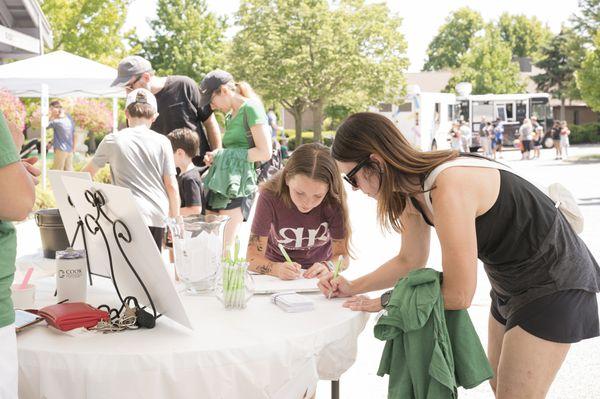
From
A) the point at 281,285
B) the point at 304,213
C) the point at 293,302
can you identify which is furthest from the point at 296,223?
the point at 293,302

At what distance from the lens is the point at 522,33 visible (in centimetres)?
7350

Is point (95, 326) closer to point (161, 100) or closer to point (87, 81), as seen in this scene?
point (161, 100)

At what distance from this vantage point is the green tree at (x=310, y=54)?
31.7 meters

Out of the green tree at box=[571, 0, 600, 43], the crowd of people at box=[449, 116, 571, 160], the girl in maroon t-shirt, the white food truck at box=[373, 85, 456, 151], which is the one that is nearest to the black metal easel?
the girl in maroon t-shirt

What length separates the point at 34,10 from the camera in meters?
10.8

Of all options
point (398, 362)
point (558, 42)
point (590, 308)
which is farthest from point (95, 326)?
point (558, 42)

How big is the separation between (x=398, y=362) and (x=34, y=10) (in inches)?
407

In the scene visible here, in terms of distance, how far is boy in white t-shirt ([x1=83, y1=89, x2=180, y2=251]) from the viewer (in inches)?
176

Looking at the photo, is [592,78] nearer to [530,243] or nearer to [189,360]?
[530,243]

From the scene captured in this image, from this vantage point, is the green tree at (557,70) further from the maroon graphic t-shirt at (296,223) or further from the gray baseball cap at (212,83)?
the maroon graphic t-shirt at (296,223)

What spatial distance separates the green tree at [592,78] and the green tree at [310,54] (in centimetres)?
996

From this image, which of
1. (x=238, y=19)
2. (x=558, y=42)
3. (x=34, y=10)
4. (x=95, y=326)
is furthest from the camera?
(x=558, y=42)

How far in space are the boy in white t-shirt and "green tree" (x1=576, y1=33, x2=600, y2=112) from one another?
24537 mm

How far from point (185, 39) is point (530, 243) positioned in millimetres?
44980
